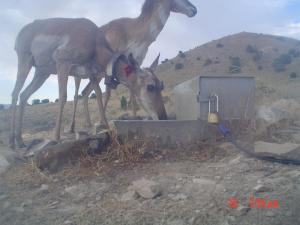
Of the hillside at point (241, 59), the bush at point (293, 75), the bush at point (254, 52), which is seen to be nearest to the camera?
the bush at point (293, 75)

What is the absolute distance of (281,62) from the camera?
48344 millimetres

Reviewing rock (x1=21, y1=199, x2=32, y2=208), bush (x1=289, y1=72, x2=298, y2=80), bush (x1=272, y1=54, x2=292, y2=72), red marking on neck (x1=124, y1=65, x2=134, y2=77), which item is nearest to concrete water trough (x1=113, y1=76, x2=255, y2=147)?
red marking on neck (x1=124, y1=65, x2=134, y2=77)

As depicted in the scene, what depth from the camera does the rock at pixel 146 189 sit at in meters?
3.86

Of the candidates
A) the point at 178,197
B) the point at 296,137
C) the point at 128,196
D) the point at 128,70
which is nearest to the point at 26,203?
the point at 128,196

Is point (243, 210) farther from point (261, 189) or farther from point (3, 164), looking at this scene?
point (3, 164)

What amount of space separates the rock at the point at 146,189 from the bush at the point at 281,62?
44.3m

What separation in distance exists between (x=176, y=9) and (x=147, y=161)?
679 cm

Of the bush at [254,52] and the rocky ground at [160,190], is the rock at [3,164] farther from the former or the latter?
the bush at [254,52]

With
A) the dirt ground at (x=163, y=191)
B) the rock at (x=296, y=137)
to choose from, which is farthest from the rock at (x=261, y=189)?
the rock at (x=296, y=137)

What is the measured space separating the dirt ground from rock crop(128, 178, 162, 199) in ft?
0.15

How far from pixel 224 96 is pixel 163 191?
9.42ft

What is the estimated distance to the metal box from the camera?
6.26m

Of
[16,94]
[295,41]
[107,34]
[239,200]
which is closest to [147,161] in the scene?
[239,200]

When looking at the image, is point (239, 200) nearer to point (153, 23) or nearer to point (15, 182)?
point (15, 182)
